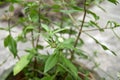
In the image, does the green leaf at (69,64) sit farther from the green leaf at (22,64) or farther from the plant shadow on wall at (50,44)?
the green leaf at (22,64)

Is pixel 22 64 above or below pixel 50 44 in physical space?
below

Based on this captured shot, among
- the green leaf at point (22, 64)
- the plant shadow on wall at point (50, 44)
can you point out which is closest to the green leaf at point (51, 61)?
the plant shadow on wall at point (50, 44)

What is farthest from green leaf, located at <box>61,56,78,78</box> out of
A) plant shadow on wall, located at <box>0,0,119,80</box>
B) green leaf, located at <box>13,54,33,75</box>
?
green leaf, located at <box>13,54,33,75</box>

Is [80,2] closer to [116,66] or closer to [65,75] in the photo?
[116,66]

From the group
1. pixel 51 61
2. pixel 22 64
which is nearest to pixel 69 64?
pixel 51 61

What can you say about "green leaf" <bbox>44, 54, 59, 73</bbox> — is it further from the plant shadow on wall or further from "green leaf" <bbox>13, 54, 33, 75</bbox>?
"green leaf" <bbox>13, 54, 33, 75</bbox>

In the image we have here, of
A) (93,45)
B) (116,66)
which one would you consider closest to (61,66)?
(116,66)

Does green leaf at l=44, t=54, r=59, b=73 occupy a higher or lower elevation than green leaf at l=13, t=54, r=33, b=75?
higher

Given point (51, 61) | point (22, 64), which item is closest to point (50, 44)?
point (51, 61)

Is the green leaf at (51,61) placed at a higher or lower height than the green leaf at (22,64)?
higher

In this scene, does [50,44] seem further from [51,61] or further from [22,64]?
[22,64]

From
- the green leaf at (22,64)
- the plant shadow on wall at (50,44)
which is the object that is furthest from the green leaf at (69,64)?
the green leaf at (22,64)
